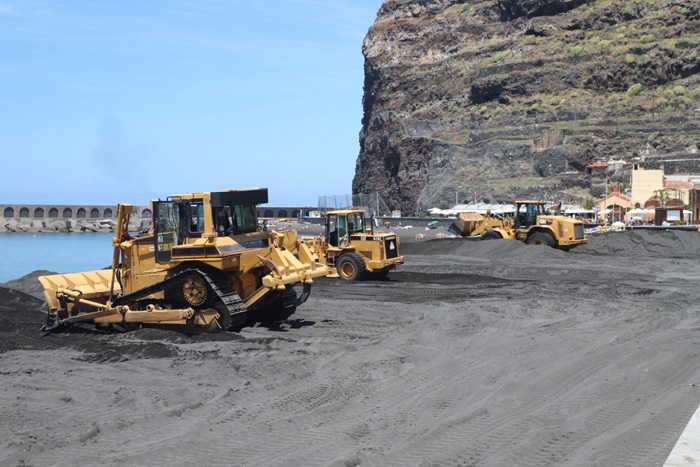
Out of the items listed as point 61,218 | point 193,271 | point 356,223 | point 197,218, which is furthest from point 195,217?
point 61,218

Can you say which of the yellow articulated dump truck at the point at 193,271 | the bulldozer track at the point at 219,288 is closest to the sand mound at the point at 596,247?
the yellow articulated dump truck at the point at 193,271

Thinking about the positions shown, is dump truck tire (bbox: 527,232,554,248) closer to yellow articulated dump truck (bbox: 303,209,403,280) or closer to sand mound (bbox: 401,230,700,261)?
sand mound (bbox: 401,230,700,261)

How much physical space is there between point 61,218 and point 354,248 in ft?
459

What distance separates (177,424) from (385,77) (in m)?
114

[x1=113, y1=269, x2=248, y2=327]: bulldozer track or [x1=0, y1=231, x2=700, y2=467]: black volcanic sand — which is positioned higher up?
[x1=113, y1=269, x2=248, y2=327]: bulldozer track

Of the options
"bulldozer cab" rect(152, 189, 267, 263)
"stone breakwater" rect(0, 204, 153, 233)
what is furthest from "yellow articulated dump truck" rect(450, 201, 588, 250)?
"stone breakwater" rect(0, 204, 153, 233)

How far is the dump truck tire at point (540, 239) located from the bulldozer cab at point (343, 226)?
11.3m

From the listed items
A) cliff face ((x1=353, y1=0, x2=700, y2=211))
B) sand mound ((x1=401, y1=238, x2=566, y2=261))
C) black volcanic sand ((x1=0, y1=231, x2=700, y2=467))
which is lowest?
black volcanic sand ((x1=0, y1=231, x2=700, y2=467))

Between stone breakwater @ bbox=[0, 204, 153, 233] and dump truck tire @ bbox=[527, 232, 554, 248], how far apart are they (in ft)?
365

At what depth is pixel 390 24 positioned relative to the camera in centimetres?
12975

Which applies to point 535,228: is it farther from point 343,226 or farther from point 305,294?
point 305,294

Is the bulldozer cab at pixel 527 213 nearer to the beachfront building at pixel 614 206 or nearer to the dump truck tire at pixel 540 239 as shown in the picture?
the dump truck tire at pixel 540 239

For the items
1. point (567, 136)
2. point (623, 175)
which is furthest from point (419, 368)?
point (567, 136)

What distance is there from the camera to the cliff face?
72875 millimetres
